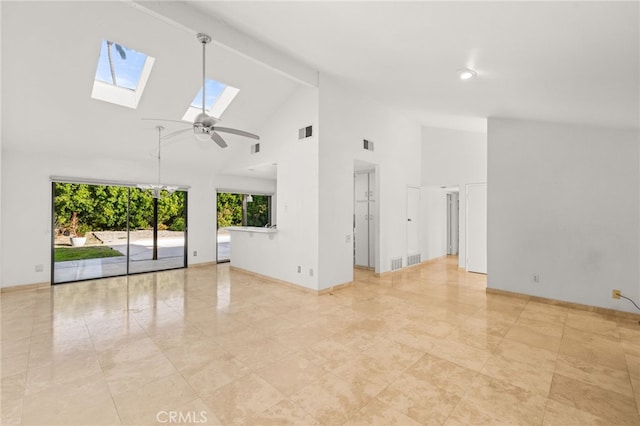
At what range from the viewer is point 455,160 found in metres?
7.04

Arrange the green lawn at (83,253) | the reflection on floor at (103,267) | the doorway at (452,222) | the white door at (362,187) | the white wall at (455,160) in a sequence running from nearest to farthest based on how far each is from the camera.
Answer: the reflection on floor at (103,267) < the white wall at (455,160) < the white door at (362,187) < the green lawn at (83,253) < the doorway at (452,222)

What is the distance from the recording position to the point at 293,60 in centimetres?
441

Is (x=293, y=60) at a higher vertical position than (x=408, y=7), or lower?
higher

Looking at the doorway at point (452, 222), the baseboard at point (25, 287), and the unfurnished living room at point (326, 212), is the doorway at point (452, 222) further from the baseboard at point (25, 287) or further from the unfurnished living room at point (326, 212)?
the baseboard at point (25, 287)

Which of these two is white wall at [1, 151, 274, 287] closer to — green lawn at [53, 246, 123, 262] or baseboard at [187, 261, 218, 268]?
green lawn at [53, 246, 123, 262]

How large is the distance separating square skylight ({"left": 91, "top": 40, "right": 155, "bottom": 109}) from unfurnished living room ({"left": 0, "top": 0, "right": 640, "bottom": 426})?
37 millimetres

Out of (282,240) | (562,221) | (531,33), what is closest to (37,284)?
(282,240)

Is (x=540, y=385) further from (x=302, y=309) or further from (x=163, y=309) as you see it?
(x=163, y=309)

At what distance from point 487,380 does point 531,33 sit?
283cm

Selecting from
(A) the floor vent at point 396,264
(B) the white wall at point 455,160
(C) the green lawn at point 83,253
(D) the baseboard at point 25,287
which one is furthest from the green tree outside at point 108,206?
(B) the white wall at point 455,160

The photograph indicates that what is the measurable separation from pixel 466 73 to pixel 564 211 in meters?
2.83

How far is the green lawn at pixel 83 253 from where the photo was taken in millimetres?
7126

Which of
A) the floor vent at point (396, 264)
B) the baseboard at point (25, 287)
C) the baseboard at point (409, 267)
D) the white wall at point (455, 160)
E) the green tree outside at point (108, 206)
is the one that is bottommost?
the baseboard at point (25, 287)

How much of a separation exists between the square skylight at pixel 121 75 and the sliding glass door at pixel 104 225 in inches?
103
